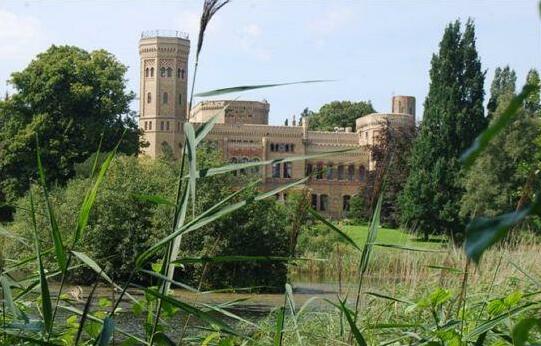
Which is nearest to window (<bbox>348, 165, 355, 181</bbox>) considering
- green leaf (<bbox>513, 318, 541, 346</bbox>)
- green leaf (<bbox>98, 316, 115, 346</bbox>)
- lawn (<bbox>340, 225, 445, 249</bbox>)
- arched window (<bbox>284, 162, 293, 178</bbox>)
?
arched window (<bbox>284, 162, 293, 178</bbox>)

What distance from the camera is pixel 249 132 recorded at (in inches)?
2023

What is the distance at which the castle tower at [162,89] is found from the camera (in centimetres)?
5538

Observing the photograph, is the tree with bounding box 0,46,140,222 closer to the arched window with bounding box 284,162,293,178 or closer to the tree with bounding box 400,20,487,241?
the tree with bounding box 400,20,487,241

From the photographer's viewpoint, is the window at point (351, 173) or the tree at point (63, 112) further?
the window at point (351, 173)

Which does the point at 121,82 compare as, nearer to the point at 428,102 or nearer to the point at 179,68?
the point at 428,102

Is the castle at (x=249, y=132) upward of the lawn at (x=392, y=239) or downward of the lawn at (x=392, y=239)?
upward

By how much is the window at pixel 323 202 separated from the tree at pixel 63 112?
65.6 ft

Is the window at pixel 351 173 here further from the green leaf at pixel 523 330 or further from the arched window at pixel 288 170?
the green leaf at pixel 523 330

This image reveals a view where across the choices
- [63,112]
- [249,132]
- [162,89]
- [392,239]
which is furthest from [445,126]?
[162,89]

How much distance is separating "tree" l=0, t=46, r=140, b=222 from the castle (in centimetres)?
1168

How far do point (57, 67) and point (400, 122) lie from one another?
81.2 ft

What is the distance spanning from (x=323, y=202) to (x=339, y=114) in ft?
40.6

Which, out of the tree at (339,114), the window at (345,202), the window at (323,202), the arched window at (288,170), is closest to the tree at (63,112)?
the arched window at (288,170)

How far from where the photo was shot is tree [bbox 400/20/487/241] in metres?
32.3
